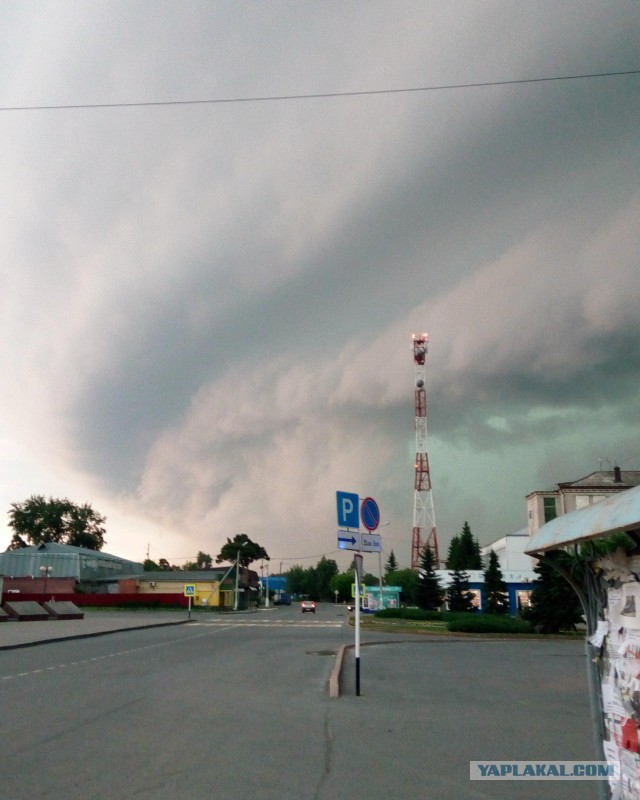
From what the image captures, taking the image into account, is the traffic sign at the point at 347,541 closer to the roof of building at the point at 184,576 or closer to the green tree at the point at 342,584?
the roof of building at the point at 184,576

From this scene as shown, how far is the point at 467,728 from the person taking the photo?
953 cm

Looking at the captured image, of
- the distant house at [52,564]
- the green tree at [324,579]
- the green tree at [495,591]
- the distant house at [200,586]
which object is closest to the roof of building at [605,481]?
the green tree at [495,591]

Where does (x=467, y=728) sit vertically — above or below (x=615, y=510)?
below

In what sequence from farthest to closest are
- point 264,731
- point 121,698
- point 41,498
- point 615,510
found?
point 41,498 → point 121,698 → point 264,731 → point 615,510

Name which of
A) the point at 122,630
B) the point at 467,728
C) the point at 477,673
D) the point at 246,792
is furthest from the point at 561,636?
the point at 246,792

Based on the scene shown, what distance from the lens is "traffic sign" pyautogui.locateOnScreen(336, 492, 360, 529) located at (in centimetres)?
1352

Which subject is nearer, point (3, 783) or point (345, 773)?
point (3, 783)

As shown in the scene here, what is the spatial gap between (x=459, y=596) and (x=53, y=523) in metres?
80.2

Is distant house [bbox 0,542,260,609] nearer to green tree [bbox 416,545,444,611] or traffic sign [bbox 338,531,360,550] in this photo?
green tree [bbox 416,545,444,611]

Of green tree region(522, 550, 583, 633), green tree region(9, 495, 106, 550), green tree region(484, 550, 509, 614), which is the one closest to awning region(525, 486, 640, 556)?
green tree region(522, 550, 583, 633)

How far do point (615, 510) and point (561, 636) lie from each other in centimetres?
3163

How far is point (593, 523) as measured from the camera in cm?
434

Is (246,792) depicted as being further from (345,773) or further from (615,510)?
(615,510)

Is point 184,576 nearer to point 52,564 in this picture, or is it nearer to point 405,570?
point 52,564
